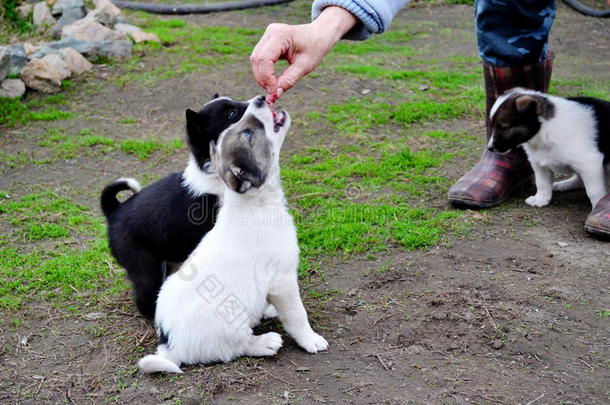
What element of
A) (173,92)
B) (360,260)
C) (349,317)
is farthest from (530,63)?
(173,92)

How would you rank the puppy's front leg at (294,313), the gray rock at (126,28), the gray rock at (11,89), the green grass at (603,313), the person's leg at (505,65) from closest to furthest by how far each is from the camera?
the puppy's front leg at (294,313), the green grass at (603,313), the person's leg at (505,65), the gray rock at (11,89), the gray rock at (126,28)

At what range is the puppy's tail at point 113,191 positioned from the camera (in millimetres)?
3586

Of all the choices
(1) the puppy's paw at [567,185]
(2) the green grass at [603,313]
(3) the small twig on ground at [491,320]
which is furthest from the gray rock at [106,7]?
(2) the green grass at [603,313]

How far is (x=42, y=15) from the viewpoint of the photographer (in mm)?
9477

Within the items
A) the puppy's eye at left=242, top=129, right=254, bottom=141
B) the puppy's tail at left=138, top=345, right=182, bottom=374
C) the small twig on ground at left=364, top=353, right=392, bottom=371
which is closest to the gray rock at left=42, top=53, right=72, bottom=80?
→ the puppy's eye at left=242, top=129, right=254, bottom=141

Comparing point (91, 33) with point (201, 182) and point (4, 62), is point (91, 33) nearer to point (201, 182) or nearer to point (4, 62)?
point (4, 62)

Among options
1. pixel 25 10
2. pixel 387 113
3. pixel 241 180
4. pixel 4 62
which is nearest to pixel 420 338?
pixel 241 180

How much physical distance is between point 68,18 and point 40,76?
2.37 meters

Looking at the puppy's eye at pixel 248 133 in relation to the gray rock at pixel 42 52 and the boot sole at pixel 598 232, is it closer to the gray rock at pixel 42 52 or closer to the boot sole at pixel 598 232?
the boot sole at pixel 598 232

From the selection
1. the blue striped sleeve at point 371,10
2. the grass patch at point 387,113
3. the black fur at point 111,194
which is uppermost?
the blue striped sleeve at point 371,10

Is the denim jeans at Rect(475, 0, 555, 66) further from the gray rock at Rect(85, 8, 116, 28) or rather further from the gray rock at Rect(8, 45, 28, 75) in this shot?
the gray rock at Rect(85, 8, 116, 28)

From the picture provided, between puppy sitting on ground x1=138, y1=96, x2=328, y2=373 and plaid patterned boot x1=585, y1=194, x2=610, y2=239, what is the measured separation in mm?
1918

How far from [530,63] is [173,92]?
3.62m

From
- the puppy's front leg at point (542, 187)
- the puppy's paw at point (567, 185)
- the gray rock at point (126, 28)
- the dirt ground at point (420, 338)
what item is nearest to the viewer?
the dirt ground at point (420, 338)
